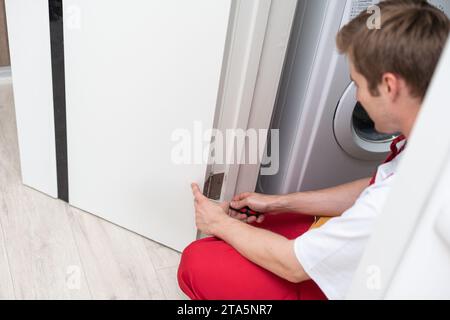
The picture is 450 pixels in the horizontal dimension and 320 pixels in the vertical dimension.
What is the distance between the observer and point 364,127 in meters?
1.51

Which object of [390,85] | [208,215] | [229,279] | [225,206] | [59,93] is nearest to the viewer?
[390,85]

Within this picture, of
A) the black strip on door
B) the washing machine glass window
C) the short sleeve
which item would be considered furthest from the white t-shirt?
the black strip on door

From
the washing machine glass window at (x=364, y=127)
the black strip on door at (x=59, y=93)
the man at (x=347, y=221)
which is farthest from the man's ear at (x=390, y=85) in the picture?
the black strip on door at (x=59, y=93)

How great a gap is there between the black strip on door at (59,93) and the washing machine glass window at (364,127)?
34.5 inches

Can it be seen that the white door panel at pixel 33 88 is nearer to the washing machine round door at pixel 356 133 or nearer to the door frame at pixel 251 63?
the door frame at pixel 251 63

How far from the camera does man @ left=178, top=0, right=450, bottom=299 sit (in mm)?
773

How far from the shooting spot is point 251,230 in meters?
1.06

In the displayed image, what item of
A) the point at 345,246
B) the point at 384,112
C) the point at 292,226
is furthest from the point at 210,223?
the point at 384,112

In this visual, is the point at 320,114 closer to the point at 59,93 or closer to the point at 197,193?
the point at 197,193

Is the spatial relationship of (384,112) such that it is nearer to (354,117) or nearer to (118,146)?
(354,117)

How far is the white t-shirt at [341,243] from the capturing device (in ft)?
2.65

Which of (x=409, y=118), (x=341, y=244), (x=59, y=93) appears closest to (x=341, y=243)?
(x=341, y=244)

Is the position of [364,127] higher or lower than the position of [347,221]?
lower

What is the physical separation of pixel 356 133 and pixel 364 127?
2.1 inches
